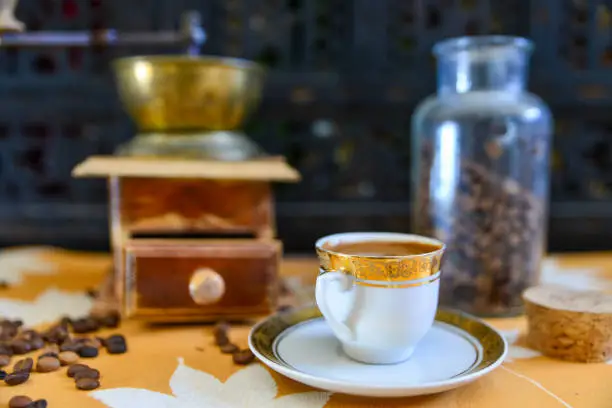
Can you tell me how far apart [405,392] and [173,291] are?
32cm

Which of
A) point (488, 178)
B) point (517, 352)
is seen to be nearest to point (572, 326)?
point (517, 352)

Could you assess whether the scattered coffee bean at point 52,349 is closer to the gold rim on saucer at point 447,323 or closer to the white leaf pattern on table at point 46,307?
the white leaf pattern on table at point 46,307

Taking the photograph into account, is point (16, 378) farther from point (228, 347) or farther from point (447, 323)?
point (447, 323)

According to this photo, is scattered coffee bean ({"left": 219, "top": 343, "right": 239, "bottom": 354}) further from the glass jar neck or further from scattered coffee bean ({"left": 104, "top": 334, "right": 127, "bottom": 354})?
the glass jar neck

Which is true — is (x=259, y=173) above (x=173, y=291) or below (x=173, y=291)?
above

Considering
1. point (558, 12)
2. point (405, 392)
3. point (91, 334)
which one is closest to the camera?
point (405, 392)

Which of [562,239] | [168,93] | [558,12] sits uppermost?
[558,12]

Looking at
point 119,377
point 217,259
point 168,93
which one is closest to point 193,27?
point 168,93

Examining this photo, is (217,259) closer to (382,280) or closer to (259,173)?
(259,173)

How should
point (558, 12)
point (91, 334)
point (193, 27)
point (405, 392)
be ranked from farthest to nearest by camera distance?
point (558, 12)
point (193, 27)
point (91, 334)
point (405, 392)

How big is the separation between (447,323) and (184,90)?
428mm

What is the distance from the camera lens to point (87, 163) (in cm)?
70

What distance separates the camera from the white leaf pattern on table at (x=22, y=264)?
92 cm

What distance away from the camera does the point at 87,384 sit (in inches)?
19.9
